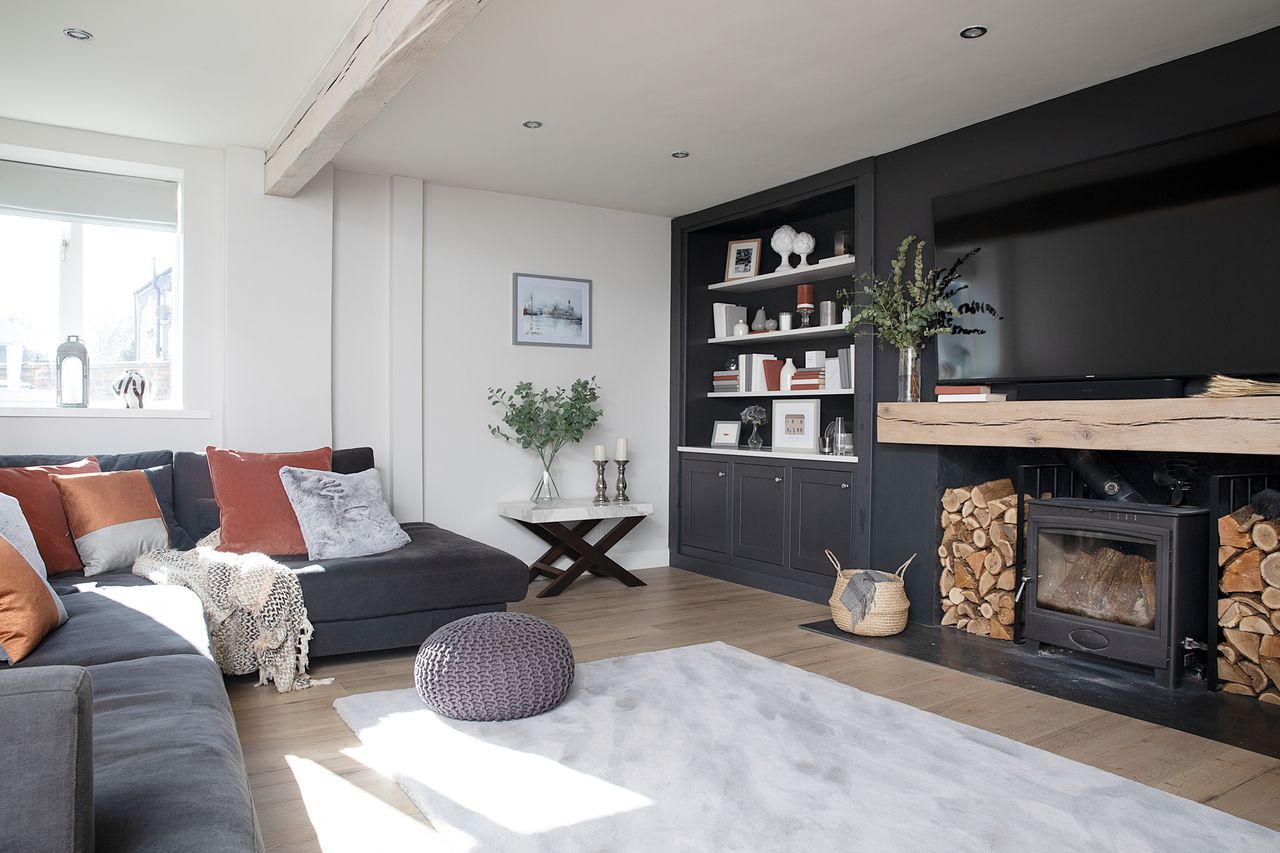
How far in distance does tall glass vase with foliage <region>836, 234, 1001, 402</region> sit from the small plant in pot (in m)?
1.26

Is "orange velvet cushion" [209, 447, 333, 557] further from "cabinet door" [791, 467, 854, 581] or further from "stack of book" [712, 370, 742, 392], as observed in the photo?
"stack of book" [712, 370, 742, 392]

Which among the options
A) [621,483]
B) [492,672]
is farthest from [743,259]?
[492,672]

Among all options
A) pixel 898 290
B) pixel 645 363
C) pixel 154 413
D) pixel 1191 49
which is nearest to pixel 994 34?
pixel 1191 49

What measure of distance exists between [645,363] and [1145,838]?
4191 mm

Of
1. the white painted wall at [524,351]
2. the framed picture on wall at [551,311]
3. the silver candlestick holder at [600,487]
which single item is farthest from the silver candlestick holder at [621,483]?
the framed picture on wall at [551,311]

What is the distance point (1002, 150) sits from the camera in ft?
12.7

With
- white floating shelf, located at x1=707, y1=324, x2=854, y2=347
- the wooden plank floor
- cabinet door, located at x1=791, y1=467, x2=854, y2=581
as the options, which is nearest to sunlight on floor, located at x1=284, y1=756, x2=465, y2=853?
the wooden plank floor

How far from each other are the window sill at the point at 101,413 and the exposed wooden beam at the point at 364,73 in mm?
1229

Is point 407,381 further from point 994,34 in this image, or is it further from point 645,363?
point 994,34

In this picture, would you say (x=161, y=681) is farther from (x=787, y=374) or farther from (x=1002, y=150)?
(x=787, y=374)

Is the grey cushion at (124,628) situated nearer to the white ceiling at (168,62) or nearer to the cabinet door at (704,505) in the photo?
the white ceiling at (168,62)

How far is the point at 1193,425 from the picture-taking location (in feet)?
9.68

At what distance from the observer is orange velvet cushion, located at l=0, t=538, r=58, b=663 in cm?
214

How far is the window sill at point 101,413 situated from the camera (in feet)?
13.0
